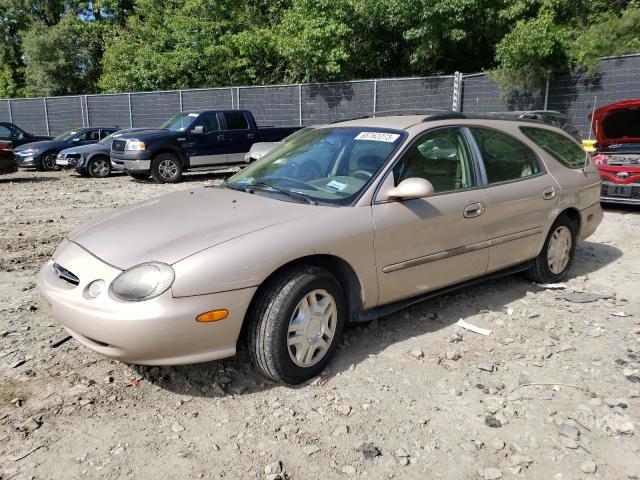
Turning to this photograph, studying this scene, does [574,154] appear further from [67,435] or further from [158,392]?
[67,435]

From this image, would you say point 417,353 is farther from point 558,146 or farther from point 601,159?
point 601,159

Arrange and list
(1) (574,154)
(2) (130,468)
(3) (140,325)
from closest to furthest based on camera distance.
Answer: (2) (130,468) < (3) (140,325) < (1) (574,154)

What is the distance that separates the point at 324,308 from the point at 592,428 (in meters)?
1.64

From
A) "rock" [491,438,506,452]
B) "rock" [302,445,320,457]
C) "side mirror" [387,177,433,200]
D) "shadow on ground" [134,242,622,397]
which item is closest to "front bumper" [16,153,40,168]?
"shadow on ground" [134,242,622,397]

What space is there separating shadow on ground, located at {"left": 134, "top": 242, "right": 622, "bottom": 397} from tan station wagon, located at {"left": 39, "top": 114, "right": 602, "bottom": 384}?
10.1 inches

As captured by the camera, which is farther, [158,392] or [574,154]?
[574,154]

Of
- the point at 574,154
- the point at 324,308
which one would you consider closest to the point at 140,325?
the point at 324,308

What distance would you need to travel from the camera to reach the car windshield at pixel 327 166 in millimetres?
3801

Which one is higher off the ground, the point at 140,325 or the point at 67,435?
the point at 140,325

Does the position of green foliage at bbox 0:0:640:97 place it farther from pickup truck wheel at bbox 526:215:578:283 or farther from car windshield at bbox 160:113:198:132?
pickup truck wheel at bbox 526:215:578:283

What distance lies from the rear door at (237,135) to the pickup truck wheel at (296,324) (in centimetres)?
1169

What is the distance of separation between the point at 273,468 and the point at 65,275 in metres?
1.72

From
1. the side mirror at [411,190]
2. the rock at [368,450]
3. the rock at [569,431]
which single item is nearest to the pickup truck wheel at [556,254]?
the side mirror at [411,190]

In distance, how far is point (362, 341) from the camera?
13.2ft
